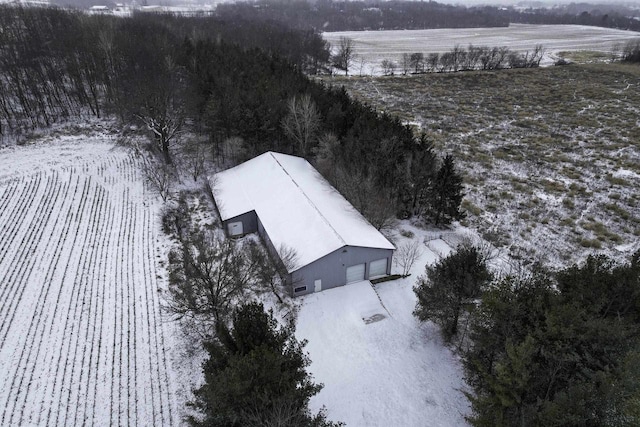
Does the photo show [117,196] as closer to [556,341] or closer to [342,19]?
[556,341]

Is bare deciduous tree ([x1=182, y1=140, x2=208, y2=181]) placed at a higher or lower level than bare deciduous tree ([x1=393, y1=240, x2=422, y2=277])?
higher

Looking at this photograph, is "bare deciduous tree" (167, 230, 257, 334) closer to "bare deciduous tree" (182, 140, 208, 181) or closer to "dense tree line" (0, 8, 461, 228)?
"dense tree line" (0, 8, 461, 228)

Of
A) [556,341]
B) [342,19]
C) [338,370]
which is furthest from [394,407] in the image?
[342,19]

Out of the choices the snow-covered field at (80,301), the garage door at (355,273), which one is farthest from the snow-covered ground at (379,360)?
the snow-covered field at (80,301)

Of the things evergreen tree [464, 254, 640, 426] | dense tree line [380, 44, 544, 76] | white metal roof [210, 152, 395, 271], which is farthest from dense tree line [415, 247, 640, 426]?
dense tree line [380, 44, 544, 76]

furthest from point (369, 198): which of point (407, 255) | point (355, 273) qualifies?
point (355, 273)

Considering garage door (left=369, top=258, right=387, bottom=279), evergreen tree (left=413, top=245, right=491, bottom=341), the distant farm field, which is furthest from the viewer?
the distant farm field

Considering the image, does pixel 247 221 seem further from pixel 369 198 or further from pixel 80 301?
pixel 80 301
